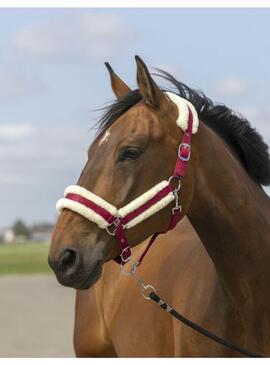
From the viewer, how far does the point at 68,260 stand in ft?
10.9

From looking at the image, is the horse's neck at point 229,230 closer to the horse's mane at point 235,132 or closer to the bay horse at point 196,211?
the bay horse at point 196,211

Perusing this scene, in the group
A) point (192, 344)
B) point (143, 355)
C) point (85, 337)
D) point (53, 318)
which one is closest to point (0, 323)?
point (53, 318)

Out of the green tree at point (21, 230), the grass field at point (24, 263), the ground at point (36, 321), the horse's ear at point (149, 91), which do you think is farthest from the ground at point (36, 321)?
the green tree at point (21, 230)

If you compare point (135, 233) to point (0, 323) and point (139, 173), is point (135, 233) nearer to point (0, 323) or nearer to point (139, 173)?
point (139, 173)

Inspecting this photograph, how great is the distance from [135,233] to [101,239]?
0.65 feet

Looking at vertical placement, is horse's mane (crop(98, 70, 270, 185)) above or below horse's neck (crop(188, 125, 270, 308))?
above

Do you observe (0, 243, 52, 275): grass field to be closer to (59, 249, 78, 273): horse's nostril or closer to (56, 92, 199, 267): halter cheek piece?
(56, 92, 199, 267): halter cheek piece

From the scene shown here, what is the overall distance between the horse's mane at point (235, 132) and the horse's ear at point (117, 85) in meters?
0.24

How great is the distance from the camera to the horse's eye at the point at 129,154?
3484mm

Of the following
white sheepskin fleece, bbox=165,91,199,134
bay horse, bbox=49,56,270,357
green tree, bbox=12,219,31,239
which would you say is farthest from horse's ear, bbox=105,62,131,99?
green tree, bbox=12,219,31,239

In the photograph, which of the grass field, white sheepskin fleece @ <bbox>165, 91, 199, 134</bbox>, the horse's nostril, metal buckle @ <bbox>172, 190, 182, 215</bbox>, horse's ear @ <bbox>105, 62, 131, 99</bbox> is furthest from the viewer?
the grass field

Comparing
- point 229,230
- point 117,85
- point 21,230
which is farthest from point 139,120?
point 21,230

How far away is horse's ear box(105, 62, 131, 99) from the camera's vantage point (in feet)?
13.3

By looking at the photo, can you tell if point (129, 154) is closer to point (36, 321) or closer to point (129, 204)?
point (129, 204)
